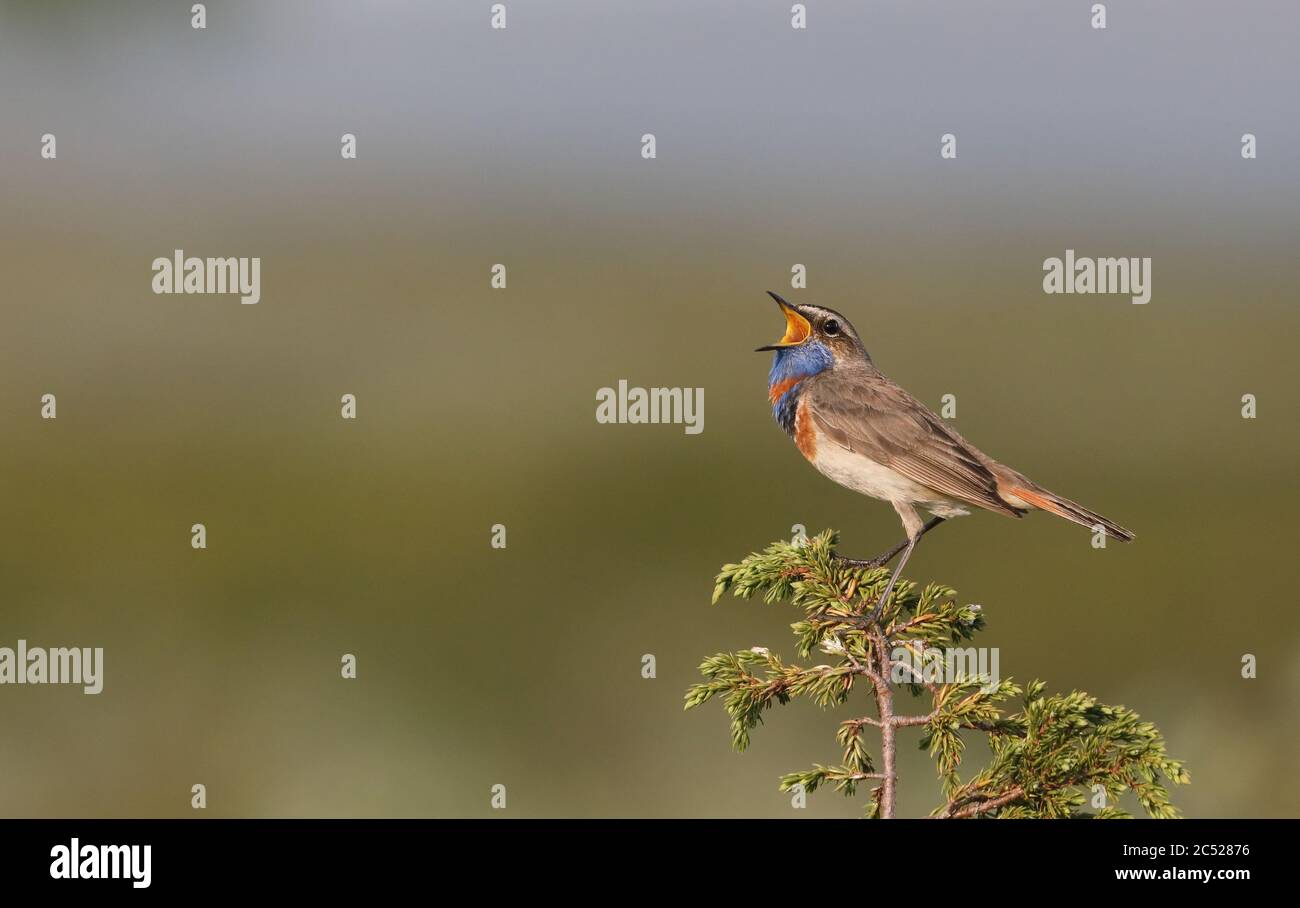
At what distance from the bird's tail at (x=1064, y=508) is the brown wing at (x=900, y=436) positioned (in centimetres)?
18

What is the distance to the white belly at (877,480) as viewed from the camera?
8.62 meters

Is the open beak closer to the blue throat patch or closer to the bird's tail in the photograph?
the blue throat patch

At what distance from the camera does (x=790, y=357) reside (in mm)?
9266

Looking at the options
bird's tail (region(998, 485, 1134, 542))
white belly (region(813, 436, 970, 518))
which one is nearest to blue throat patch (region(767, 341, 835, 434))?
white belly (region(813, 436, 970, 518))

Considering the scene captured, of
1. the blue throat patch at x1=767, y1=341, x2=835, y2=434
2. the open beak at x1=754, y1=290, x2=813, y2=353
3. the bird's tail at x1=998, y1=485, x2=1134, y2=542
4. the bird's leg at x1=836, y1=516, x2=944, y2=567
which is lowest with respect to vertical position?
the bird's leg at x1=836, y1=516, x2=944, y2=567

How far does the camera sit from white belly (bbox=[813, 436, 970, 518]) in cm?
862

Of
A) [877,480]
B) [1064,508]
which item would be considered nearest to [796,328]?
[877,480]

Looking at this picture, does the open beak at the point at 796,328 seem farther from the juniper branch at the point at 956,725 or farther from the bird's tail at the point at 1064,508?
the juniper branch at the point at 956,725

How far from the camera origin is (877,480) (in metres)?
8.68

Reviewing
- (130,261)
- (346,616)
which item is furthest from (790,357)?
(130,261)

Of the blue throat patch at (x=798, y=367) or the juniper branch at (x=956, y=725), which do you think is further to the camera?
the blue throat patch at (x=798, y=367)

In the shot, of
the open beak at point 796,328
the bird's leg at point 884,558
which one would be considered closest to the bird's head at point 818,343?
the open beak at point 796,328

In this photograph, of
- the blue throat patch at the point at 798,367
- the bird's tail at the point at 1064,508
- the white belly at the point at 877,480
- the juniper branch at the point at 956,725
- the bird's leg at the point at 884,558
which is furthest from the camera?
the blue throat patch at the point at 798,367

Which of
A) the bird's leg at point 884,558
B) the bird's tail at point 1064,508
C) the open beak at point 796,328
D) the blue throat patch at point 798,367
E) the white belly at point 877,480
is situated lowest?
the bird's leg at point 884,558
